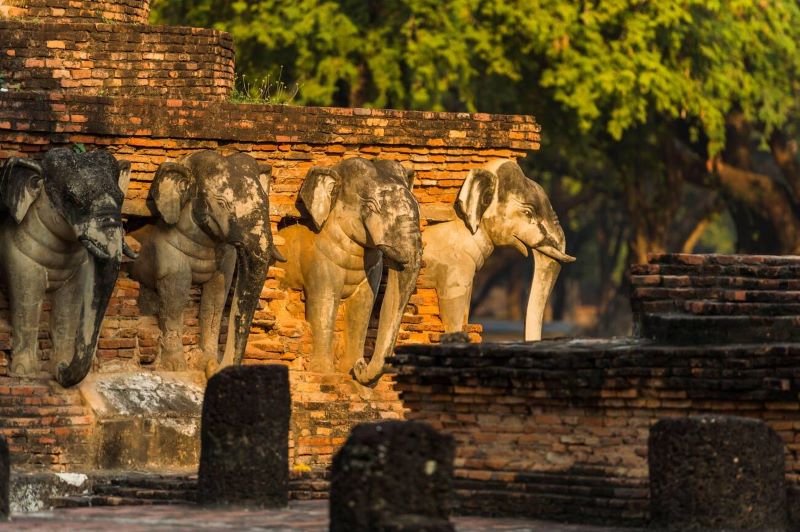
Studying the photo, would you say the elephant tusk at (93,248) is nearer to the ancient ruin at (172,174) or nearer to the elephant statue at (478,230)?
the ancient ruin at (172,174)

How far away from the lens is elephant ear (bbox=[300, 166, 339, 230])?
18812mm

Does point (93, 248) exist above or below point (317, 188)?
below

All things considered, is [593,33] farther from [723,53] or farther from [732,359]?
[732,359]

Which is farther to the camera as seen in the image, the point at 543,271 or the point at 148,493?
the point at 543,271

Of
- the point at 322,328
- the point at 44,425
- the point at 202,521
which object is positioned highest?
the point at 322,328

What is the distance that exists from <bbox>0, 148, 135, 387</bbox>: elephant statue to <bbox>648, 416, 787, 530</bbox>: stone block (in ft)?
20.2

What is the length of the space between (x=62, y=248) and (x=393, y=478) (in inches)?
283

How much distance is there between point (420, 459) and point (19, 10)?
1048 cm

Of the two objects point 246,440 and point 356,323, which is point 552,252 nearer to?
point 356,323

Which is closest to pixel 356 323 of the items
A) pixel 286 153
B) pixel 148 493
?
pixel 286 153

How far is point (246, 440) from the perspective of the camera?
12883 millimetres

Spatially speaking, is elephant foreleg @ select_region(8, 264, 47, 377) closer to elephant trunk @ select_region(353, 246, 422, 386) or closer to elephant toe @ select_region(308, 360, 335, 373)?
elephant toe @ select_region(308, 360, 335, 373)

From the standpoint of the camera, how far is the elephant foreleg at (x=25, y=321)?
56.5 feet

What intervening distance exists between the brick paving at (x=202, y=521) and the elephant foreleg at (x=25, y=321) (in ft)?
13.7
